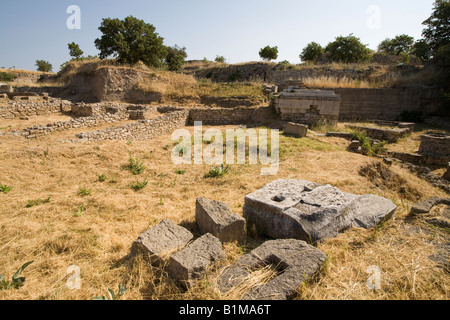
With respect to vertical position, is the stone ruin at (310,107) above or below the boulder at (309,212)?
above

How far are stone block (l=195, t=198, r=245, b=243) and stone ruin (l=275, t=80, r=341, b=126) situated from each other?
9.74 meters

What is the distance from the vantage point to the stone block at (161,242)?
275cm

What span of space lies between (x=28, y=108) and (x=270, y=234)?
15.2m

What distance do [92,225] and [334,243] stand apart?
3316 mm

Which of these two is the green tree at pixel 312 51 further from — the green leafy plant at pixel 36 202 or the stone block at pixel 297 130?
the green leafy plant at pixel 36 202

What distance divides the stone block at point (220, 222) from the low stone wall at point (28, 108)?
13.8m

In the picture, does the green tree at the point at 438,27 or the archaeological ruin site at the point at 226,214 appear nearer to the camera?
the archaeological ruin site at the point at 226,214

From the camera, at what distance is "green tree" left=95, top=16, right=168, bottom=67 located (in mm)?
20906

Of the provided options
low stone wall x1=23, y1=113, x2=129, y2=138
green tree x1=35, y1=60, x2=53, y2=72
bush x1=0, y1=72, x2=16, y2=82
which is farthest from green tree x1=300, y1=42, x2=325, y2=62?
green tree x1=35, y1=60, x2=53, y2=72

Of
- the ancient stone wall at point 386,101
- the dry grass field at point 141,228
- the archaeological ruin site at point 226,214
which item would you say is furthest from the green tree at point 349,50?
the dry grass field at point 141,228

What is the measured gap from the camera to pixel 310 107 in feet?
39.1

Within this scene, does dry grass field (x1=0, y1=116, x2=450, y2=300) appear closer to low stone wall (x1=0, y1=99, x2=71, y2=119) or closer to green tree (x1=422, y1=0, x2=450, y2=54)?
low stone wall (x1=0, y1=99, x2=71, y2=119)

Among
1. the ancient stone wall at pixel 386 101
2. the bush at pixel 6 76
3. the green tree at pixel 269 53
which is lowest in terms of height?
the ancient stone wall at pixel 386 101

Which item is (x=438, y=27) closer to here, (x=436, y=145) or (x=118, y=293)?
(x=436, y=145)
